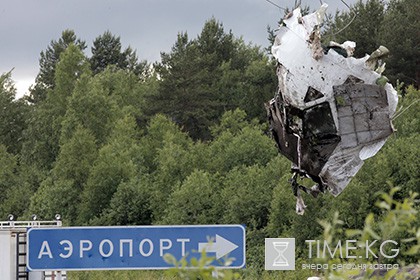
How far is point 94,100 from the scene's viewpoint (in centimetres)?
7781

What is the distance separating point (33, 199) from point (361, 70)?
2098 inches

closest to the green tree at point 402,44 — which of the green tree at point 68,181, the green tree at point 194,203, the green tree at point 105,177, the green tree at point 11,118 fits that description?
the green tree at point 105,177

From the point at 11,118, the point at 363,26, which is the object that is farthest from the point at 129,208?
the point at 11,118

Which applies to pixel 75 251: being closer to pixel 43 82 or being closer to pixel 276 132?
pixel 276 132

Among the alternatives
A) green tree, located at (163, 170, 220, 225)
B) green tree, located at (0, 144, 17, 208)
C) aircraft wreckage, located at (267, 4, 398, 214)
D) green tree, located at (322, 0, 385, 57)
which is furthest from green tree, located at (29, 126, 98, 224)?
aircraft wreckage, located at (267, 4, 398, 214)

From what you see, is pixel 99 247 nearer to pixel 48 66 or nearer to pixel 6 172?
pixel 6 172

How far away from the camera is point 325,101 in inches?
641

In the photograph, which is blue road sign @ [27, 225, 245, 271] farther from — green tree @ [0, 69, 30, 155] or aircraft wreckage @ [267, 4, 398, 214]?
green tree @ [0, 69, 30, 155]

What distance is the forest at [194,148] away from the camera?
5094cm

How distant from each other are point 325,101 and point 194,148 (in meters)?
51.3

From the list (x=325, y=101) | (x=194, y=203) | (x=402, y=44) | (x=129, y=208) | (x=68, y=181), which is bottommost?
(x=325, y=101)

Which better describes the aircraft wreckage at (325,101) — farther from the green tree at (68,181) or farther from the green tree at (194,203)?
the green tree at (68,181)

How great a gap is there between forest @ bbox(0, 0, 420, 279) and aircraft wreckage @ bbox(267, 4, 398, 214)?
23.5 meters

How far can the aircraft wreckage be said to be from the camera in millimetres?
16188
